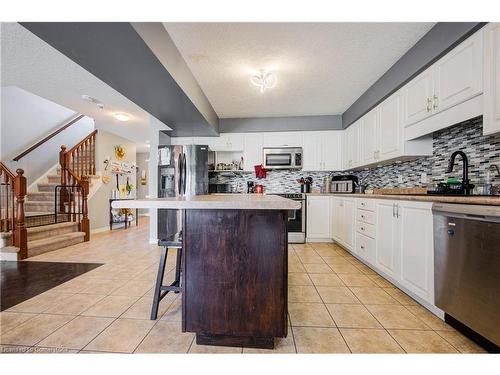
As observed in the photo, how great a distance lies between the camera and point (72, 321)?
66.4 inches

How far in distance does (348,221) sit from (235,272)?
252 centimetres

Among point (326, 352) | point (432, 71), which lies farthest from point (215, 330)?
point (432, 71)

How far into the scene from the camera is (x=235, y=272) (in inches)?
53.4

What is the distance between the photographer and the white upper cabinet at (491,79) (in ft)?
4.86

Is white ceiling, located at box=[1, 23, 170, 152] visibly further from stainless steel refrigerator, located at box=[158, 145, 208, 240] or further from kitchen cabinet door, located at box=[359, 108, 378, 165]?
kitchen cabinet door, located at box=[359, 108, 378, 165]

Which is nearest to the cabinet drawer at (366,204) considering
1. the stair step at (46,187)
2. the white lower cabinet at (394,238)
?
the white lower cabinet at (394,238)

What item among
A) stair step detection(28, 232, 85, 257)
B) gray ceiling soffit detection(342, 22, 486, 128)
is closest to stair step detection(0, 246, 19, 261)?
stair step detection(28, 232, 85, 257)

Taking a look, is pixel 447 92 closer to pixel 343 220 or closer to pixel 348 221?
pixel 348 221

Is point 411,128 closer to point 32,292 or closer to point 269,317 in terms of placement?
point 269,317

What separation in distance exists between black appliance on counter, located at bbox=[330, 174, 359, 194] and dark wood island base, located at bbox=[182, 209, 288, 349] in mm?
2884

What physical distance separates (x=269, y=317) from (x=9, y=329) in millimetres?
1830

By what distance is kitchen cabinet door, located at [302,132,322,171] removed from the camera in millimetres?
4395

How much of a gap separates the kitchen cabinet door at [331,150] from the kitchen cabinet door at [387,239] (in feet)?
6.48

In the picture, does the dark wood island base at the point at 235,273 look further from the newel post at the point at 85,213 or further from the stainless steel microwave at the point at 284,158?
the newel post at the point at 85,213
